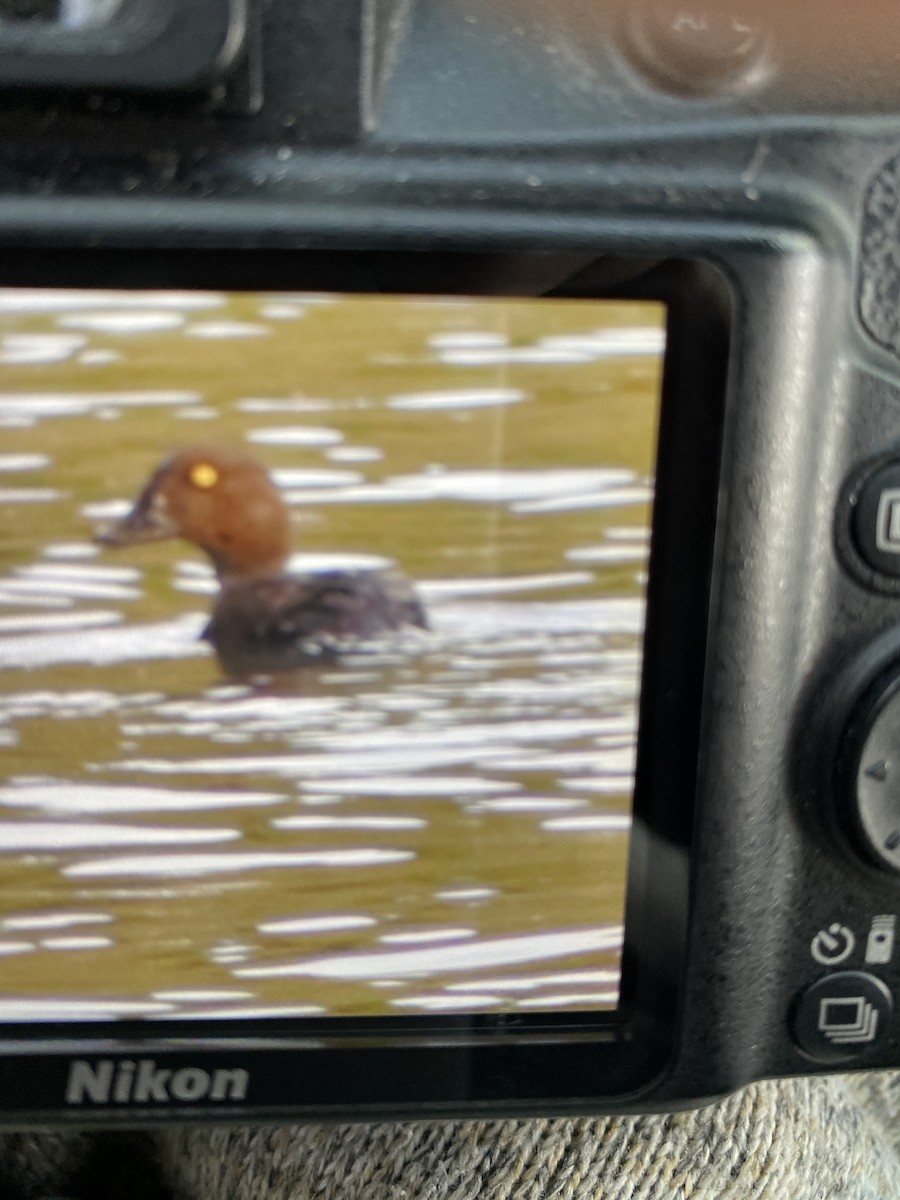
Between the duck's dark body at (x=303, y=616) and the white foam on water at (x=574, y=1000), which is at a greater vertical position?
the duck's dark body at (x=303, y=616)

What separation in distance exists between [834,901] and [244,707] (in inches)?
7.2

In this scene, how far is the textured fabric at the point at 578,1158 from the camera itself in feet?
1.17

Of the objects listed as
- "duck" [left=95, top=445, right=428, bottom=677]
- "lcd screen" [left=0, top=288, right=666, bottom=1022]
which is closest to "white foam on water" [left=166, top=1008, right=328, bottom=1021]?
"lcd screen" [left=0, top=288, right=666, bottom=1022]

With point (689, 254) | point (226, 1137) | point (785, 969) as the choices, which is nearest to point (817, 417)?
point (689, 254)

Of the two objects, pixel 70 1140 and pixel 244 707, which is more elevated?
pixel 244 707

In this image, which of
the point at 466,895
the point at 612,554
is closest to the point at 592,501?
the point at 612,554

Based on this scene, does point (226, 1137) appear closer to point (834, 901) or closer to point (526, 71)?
point (834, 901)

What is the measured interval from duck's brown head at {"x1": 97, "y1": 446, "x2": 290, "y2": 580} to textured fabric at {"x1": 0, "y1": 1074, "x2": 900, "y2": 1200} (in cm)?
20

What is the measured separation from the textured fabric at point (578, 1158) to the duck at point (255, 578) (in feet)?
0.56

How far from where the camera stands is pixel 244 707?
0.32 m

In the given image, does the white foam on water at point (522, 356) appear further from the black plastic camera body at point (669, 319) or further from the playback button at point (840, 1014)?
the playback button at point (840, 1014)

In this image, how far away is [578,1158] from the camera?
360 millimetres

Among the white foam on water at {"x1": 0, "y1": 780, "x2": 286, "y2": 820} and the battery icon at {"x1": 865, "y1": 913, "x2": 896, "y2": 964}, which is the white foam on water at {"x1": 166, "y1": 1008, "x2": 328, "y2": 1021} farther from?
the battery icon at {"x1": 865, "y1": 913, "x2": 896, "y2": 964}

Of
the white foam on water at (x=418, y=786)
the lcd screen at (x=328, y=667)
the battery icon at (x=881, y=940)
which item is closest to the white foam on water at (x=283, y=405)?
the lcd screen at (x=328, y=667)
